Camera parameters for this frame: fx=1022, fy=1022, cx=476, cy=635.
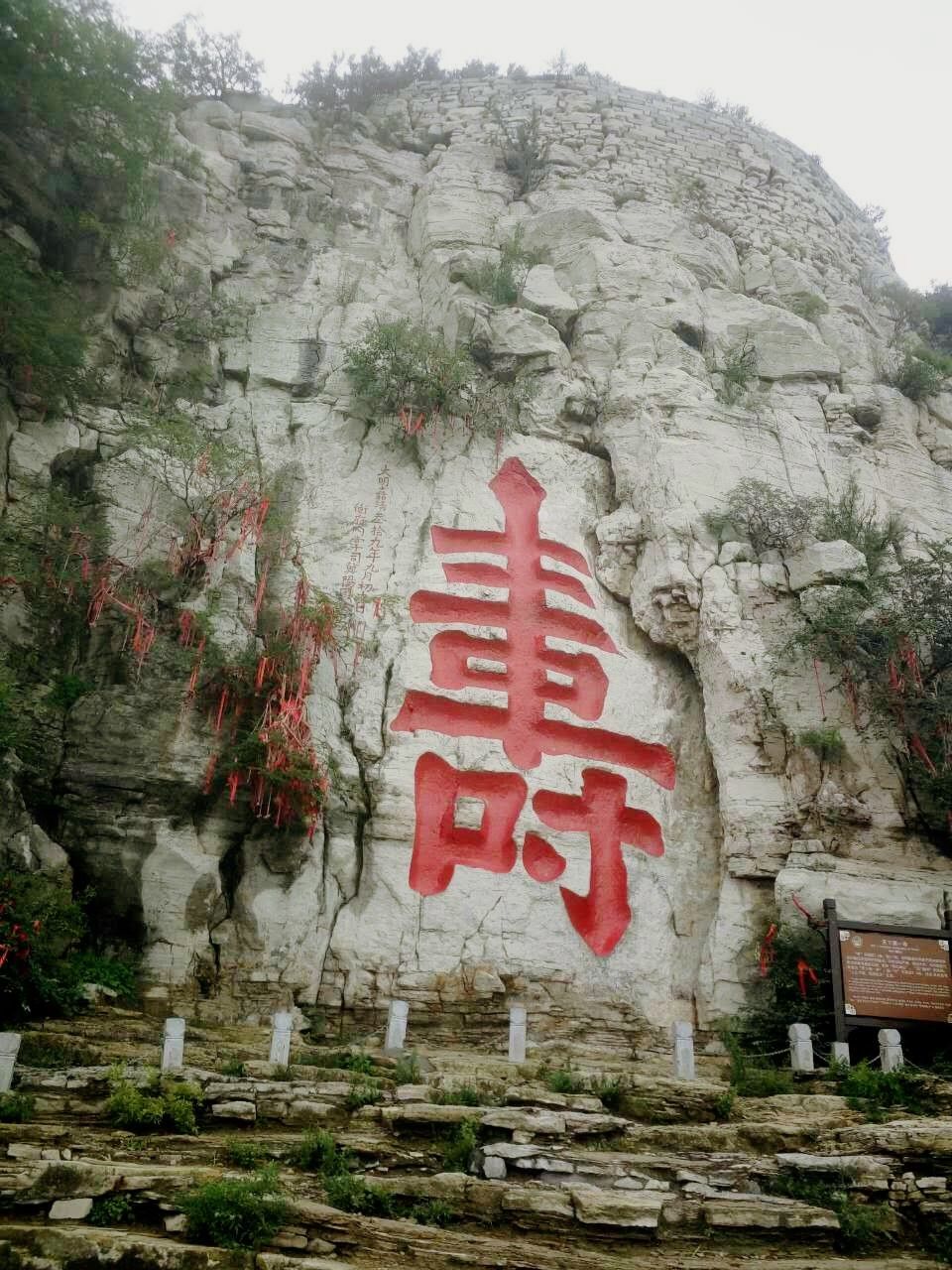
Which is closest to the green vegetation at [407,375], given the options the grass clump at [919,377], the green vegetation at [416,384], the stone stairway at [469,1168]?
the green vegetation at [416,384]

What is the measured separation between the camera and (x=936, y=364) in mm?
14719

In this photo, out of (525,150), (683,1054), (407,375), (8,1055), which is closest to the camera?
(8,1055)

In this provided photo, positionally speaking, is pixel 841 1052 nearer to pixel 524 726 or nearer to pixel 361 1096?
pixel 361 1096

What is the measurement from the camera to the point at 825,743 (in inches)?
382

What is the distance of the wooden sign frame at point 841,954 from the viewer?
26.3ft

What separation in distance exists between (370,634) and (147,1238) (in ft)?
20.7

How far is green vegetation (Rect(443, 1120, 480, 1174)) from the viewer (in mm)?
5855

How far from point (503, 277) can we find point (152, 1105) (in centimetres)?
1130

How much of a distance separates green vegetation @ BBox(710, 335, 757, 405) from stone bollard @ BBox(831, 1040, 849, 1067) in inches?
315

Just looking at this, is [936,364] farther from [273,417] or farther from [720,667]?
[273,417]

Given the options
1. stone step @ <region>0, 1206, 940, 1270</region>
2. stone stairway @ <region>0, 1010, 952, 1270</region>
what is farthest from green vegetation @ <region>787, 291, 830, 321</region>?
stone step @ <region>0, 1206, 940, 1270</region>

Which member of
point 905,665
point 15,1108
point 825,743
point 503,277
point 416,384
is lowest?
point 15,1108

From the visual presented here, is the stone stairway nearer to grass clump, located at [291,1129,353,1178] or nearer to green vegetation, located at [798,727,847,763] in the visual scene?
grass clump, located at [291,1129,353,1178]

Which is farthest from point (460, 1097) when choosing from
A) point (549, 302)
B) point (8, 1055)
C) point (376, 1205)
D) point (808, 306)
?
point (808, 306)
